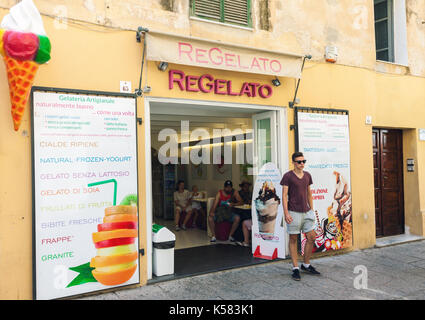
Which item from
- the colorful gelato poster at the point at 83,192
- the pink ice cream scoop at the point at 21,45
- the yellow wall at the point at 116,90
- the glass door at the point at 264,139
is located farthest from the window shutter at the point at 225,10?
the pink ice cream scoop at the point at 21,45

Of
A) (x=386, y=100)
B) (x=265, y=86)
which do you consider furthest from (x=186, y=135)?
(x=386, y=100)

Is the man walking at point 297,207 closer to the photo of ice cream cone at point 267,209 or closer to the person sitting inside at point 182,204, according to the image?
the photo of ice cream cone at point 267,209

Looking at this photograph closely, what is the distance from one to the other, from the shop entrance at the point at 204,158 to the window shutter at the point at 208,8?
1.41m

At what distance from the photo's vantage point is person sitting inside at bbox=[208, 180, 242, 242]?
8.00 metres

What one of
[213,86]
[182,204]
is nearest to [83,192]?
[213,86]

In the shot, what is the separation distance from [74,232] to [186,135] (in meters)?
6.12

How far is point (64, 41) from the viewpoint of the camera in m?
4.85

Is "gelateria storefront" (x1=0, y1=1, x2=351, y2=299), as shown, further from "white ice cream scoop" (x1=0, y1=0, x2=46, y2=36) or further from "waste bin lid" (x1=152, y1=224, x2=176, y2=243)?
"white ice cream scoop" (x1=0, y1=0, x2=46, y2=36)

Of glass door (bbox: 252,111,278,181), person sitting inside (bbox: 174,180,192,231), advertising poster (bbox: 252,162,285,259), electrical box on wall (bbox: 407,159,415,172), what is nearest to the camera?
advertising poster (bbox: 252,162,285,259)

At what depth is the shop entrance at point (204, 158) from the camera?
6219mm

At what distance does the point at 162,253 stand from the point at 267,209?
2.08 metres

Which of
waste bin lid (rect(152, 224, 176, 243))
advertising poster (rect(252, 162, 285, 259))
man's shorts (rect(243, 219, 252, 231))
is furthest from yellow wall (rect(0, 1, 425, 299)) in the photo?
man's shorts (rect(243, 219, 252, 231))

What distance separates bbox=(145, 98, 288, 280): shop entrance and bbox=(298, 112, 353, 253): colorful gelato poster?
20.8 inches

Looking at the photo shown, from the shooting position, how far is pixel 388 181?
8.44 metres
